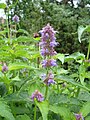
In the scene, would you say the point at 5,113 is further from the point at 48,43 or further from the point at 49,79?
the point at 48,43

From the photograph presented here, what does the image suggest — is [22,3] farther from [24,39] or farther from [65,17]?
[24,39]

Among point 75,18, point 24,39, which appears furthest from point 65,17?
point 24,39

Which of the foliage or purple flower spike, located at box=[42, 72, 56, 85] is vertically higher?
purple flower spike, located at box=[42, 72, 56, 85]

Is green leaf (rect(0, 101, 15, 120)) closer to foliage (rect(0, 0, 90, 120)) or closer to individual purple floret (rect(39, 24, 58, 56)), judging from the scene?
foliage (rect(0, 0, 90, 120))

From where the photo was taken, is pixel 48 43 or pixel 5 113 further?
pixel 48 43

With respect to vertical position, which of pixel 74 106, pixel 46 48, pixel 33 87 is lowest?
pixel 74 106

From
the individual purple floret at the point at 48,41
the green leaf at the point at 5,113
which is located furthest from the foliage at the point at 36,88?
the individual purple floret at the point at 48,41

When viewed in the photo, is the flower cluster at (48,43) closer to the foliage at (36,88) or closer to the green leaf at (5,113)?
the foliage at (36,88)

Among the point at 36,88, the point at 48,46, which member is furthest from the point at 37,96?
the point at 48,46

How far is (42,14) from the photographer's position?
39.5 ft

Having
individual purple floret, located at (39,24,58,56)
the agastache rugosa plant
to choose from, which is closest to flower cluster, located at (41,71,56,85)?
the agastache rugosa plant

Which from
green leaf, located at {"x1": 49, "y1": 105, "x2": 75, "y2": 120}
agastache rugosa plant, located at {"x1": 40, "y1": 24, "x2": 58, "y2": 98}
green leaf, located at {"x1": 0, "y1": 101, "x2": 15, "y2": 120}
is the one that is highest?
agastache rugosa plant, located at {"x1": 40, "y1": 24, "x2": 58, "y2": 98}

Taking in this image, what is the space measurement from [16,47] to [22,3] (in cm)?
1018

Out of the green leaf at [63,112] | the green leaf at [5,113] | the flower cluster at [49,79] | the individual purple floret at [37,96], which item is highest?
the flower cluster at [49,79]
